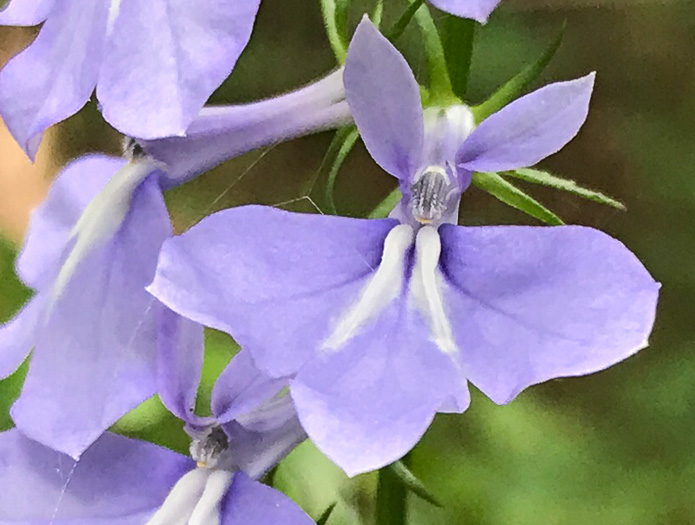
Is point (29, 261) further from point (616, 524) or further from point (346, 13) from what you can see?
point (616, 524)

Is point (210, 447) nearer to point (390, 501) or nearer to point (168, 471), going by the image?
point (168, 471)

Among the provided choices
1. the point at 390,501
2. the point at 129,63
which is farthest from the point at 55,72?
the point at 390,501

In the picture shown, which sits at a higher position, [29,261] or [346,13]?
[346,13]

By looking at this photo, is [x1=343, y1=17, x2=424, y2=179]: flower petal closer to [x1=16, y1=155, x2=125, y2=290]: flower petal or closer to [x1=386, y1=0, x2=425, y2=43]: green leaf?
[x1=386, y1=0, x2=425, y2=43]: green leaf

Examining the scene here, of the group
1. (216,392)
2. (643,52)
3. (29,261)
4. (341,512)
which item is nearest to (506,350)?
(216,392)

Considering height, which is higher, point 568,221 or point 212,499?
point 212,499

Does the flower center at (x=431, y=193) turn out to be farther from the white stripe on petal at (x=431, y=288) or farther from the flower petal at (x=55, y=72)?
the flower petal at (x=55, y=72)
